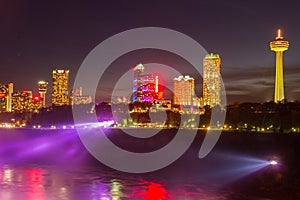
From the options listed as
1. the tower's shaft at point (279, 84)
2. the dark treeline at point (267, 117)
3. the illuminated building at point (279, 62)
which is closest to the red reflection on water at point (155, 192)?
the dark treeline at point (267, 117)

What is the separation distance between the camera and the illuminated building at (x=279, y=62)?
143 meters

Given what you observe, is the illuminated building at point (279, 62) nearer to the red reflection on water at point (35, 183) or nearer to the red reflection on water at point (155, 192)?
the red reflection on water at point (35, 183)

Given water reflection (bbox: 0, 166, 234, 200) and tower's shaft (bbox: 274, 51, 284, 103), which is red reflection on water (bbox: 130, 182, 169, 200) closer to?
water reflection (bbox: 0, 166, 234, 200)

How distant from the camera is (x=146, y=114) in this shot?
500ft

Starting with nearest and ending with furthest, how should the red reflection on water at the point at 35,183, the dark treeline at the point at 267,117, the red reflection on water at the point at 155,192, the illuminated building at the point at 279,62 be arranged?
the red reflection on water at the point at 35,183 < the red reflection on water at the point at 155,192 < the dark treeline at the point at 267,117 < the illuminated building at the point at 279,62

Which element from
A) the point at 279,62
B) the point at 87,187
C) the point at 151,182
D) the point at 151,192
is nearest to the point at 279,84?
the point at 279,62

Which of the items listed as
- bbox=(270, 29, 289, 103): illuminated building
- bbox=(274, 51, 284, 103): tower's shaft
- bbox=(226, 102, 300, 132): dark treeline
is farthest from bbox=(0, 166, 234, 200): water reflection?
bbox=(274, 51, 284, 103): tower's shaft

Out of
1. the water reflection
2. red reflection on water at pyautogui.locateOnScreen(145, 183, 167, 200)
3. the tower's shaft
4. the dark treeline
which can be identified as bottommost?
red reflection on water at pyautogui.locateOnScreen(145, 183, 167, 200)

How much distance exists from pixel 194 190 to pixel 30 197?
26.4 ft

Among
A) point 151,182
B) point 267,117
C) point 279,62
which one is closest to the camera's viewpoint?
point 151,182

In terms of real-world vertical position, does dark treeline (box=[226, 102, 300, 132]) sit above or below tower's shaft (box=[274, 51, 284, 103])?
below

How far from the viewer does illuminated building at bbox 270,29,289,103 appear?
14275 centimetres

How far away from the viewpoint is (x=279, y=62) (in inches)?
5896

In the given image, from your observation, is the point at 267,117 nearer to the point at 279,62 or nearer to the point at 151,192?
the point at 279,62
